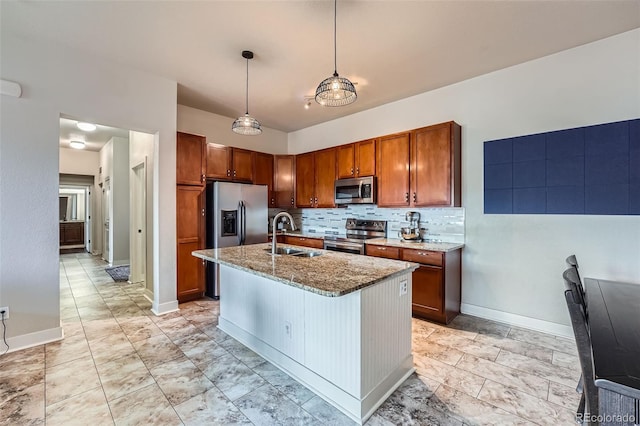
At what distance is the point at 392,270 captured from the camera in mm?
1944

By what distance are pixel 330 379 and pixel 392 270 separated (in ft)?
2.78

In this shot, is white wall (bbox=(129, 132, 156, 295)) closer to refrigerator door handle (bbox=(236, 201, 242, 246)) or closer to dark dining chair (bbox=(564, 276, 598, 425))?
refrigerator door handle (bbox=(236, 201, 242, 246))

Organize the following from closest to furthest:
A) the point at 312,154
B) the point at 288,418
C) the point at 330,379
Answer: the point at 288,418 → the point at 330,379 → the point at 312,154

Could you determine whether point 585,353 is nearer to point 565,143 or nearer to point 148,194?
point 565,143

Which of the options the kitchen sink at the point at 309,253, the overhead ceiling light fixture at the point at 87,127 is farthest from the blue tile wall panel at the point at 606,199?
the overhead ceiling light fixture at the point at 87,127

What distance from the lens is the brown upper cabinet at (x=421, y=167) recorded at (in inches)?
132

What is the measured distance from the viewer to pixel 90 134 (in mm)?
6070

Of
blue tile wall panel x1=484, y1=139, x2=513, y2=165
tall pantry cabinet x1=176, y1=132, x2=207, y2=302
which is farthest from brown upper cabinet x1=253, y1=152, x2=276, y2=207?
blue tile wall panel x1=484, y1=139, x2=513, y2=165

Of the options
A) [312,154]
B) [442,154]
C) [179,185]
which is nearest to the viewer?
[442,154]

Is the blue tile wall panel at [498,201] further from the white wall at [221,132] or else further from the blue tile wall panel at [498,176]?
the white wall at [221,132]

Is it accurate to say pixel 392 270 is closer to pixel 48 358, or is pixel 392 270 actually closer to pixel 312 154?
pixel 48 358

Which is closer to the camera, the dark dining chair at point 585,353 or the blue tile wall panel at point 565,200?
the dark dining chair at point 585,353

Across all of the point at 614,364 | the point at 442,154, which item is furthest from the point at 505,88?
the point at 614,364

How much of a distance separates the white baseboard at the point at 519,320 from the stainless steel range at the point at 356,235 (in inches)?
57.1
